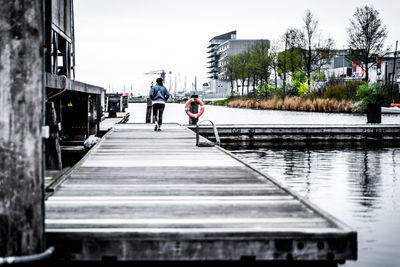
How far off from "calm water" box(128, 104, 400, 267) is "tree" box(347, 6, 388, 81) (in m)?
41.2

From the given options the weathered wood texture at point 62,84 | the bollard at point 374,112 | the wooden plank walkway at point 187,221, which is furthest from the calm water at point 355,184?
the bollard at point 374,112

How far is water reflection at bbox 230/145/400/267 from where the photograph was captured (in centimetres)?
719

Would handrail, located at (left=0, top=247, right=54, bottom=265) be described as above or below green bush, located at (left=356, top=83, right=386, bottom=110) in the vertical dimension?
below

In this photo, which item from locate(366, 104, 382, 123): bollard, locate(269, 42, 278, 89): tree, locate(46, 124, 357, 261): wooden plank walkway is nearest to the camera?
locate(46, 124, 357, 261): wooden plank walkway

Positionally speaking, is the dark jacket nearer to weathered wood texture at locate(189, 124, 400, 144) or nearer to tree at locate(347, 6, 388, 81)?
weathered wood texture at locate(189, 124, 400, 144)

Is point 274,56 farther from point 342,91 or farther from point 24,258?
point 24,258

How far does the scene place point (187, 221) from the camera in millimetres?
5113

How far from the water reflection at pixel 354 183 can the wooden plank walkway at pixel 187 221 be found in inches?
60.7

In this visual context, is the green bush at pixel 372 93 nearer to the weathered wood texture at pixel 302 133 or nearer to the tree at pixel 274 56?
the weathered wood texture at pixel 302 133

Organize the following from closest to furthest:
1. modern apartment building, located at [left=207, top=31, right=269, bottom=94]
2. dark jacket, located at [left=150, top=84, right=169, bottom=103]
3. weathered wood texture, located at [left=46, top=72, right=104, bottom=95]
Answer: weathered wood texture, located at [left=46, top=72, right=104, bottom=95] → dark jacket, located at [left=150, top=84, right=169, bottom=103] → modern apartment building, located at [left=207, top=31, right=269, bottom=94]

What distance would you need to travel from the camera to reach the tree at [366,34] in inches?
2288

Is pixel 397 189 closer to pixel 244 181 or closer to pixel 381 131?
pixel 244 181

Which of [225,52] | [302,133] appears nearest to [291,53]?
[302,133]

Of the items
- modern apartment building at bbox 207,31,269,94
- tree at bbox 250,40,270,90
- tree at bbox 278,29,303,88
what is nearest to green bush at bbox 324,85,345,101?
tree at bbox 278,29,303,88
